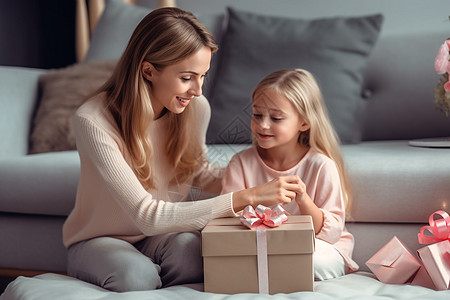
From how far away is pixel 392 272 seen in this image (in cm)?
118

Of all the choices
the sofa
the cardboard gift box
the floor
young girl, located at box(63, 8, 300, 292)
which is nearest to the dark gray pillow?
the sofa

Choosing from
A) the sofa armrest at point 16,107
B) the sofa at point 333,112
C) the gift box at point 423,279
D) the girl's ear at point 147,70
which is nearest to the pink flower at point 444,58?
the sofa at point 333,112

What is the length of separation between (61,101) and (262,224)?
3.45 ft

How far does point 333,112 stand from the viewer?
1.73 metres

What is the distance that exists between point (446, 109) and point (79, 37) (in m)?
1.81

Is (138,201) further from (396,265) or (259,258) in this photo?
(396,265)

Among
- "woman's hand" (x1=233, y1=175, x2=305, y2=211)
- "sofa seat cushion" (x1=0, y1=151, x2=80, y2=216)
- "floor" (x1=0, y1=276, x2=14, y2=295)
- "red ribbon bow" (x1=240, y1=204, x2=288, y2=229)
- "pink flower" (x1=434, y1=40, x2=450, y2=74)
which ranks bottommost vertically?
"floor" (x1=0, y1=276, x2=14, y2=295)

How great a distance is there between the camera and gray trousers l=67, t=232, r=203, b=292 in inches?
45.7

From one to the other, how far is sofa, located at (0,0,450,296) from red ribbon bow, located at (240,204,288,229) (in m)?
0.34

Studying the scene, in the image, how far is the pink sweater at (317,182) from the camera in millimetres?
1253

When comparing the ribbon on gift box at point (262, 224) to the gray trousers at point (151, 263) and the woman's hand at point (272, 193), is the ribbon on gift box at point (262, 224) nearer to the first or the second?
the woman's hand at point (272, 193)

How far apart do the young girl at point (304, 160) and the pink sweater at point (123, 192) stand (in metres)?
0.13

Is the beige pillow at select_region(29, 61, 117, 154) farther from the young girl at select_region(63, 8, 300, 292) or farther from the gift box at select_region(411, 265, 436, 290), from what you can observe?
the gift box at select_region(411, 265, 436, 290)

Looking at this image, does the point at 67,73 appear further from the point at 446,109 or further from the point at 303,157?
the point at 446,109
